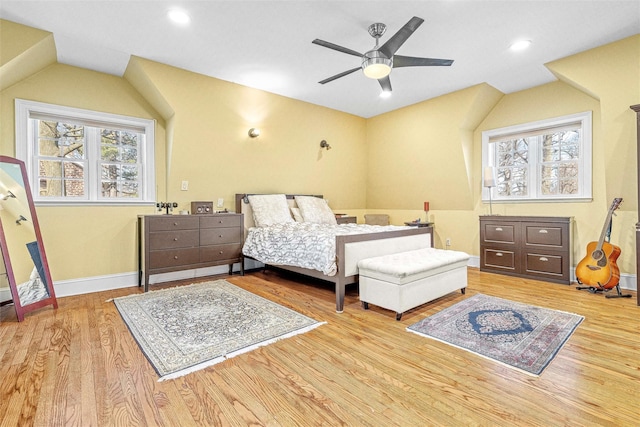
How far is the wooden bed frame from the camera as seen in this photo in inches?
116

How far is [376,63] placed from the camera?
288cm

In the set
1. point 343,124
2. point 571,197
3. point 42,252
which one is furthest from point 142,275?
point 571,197

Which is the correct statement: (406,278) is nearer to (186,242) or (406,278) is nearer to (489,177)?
(186,242)

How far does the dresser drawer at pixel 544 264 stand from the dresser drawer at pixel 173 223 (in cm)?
444

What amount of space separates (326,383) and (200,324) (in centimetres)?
133

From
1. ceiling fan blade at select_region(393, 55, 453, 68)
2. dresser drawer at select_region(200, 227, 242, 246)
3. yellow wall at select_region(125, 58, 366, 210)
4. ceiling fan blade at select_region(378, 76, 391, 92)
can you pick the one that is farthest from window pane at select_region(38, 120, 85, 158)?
ceiling fan blade at select_region(393, 55, 453, 68)

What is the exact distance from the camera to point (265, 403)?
5.24 ft

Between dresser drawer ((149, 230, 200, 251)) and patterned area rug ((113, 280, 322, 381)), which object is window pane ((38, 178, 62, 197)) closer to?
dresser drawer ((149, 230, 200, 251))

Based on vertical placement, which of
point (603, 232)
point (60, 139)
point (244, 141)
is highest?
point (244, 141)

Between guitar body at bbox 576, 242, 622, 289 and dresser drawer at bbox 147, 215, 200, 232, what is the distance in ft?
15.3

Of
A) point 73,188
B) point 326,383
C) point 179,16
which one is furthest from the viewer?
point 73,188

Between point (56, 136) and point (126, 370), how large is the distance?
316 cm

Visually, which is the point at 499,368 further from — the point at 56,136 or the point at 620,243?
the point at 56,136

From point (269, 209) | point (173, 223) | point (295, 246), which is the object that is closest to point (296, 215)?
point (269, 209)
